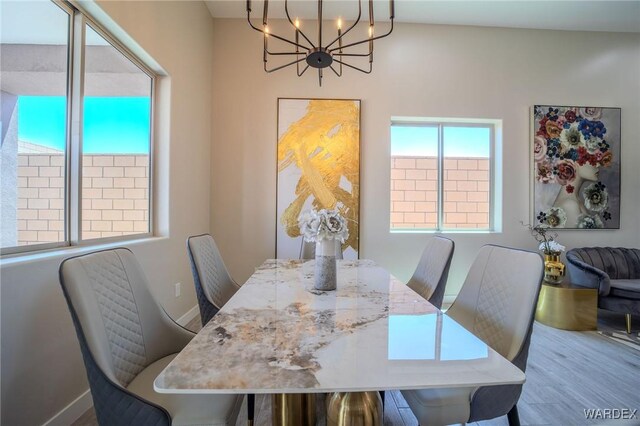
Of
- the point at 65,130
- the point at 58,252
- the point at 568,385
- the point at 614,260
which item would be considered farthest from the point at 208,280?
the point at 614,260

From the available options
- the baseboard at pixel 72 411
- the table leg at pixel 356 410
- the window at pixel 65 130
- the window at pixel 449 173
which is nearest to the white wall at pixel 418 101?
the window at pixel 449 173

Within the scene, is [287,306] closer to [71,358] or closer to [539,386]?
[71,358]

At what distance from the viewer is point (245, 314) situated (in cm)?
101

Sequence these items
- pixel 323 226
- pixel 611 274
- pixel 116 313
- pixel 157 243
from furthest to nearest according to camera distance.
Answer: pixel 611 274, pixel 157 243, pixel 323 226, pixel 116 313

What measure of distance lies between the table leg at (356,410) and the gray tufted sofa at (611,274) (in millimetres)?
3032

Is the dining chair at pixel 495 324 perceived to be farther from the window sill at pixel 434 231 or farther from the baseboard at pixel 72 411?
the window sill at pixel 434 231

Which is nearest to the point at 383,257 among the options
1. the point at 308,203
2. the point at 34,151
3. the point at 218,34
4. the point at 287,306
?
the point at 308,203

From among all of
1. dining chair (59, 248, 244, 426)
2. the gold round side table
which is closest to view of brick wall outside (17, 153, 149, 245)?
dining chair (59, 248, 244, 426)

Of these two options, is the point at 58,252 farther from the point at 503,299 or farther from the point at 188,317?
the point at 503,299

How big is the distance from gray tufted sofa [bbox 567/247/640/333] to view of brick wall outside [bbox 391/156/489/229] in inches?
38.9

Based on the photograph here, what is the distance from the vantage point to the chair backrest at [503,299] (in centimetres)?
101

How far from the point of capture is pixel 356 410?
90 cm

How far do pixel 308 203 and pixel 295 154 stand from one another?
1.96 ft

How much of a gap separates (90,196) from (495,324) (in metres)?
2.34
